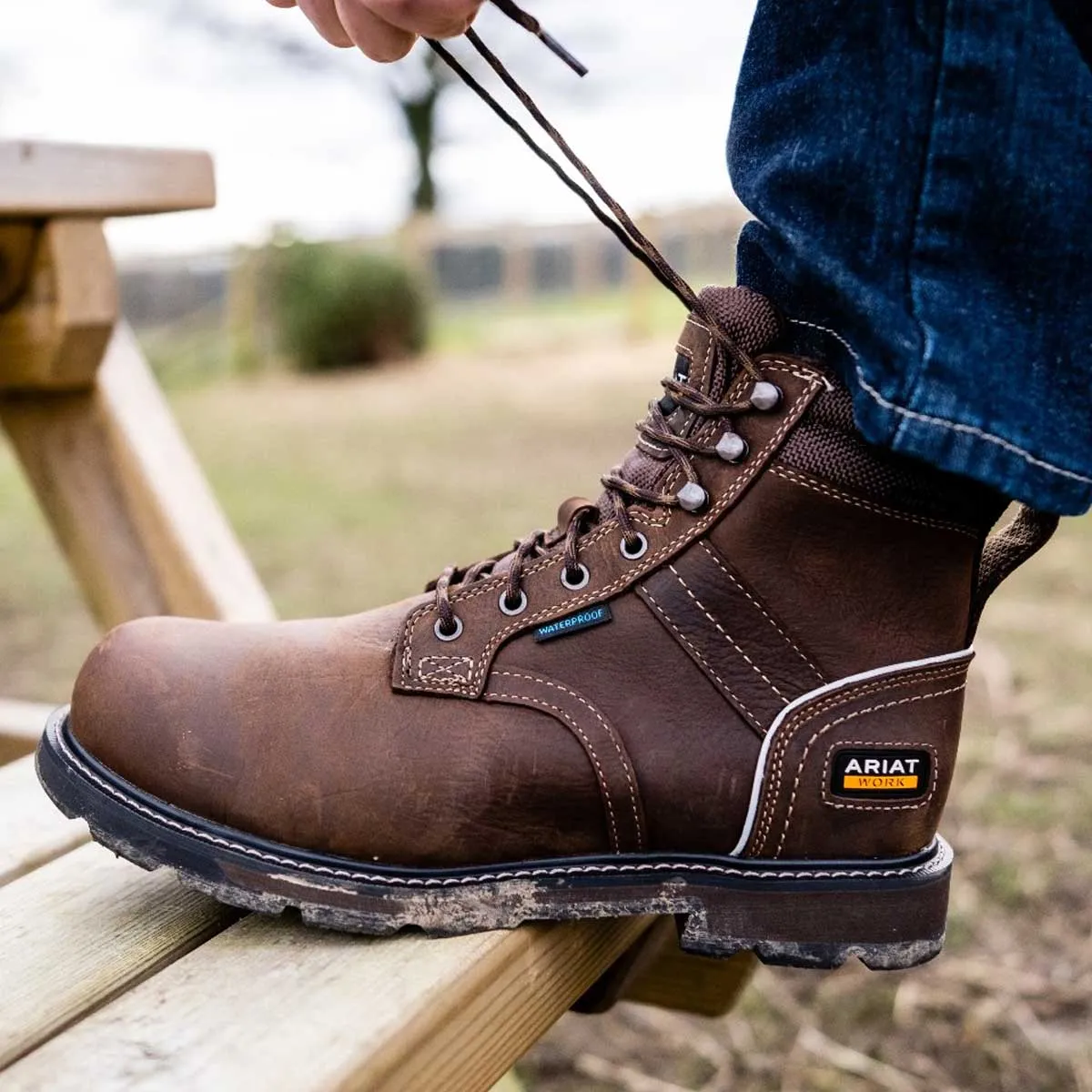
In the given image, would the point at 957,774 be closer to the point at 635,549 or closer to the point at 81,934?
the point at 635,549

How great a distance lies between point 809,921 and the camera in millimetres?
809

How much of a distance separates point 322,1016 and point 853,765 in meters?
0.37

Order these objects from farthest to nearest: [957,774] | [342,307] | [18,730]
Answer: [342,307] < [957,774] < [18,730]

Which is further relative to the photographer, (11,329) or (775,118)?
(11,329)

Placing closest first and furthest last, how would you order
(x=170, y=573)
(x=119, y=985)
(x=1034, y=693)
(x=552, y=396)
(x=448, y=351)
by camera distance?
(x=119, y=985)
(x=170, y=573)
(x=1034, y=693)
(x=552, y=396)
(x=448, y=351)

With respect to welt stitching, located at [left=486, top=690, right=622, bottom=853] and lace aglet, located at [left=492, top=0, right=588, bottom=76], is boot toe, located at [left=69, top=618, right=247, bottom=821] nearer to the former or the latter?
welt stitching, located at [left=486, top=690, right=622, bottom=853]

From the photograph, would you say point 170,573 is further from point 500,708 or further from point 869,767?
point 869,767

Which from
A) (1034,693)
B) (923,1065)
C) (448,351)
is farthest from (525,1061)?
(448,351)

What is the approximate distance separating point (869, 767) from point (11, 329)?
111cm

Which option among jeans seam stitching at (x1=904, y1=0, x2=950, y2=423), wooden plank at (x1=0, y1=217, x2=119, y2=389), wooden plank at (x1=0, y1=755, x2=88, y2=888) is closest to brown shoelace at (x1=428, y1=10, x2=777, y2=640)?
jeans seam stitching at (x1=904, y1=0, x2=950, y2=423)

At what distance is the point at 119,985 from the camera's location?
0.73m

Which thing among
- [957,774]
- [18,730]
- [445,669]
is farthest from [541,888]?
[957,774]

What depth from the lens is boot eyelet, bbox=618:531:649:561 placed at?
0.81 m

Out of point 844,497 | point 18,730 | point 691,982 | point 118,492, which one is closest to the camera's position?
point 844,497
